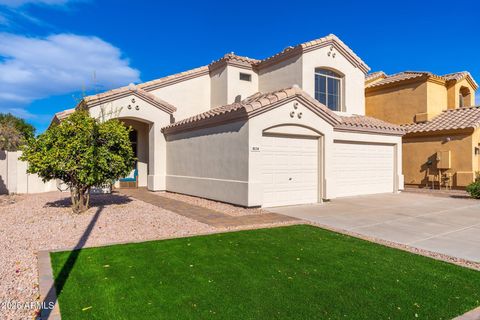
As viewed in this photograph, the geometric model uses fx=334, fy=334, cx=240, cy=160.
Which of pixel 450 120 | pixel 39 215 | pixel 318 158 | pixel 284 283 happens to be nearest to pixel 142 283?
pixel 284 283

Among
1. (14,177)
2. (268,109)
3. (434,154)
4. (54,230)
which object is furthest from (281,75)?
(14,177)

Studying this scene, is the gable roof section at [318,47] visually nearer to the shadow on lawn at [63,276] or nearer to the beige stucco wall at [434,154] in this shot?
the beige stucco wall at [434,154]

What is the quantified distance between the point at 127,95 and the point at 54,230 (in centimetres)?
923

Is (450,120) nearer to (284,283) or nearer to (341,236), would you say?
(341,236)

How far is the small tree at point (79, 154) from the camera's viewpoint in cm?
986

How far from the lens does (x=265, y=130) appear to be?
38.8ft

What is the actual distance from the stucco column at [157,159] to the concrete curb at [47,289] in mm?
10934

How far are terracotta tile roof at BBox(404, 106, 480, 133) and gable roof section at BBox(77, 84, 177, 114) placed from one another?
14820 millimetres

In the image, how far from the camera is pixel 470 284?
16.3ft

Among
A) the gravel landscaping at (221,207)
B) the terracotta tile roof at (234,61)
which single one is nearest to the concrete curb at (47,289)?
the gravel landscaping at (221,207)

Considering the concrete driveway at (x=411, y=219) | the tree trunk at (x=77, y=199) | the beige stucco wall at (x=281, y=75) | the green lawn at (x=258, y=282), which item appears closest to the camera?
the green lawn at (x=258, y=282)

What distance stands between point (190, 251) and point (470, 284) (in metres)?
4.65

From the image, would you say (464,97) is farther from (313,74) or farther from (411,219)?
(411,219)

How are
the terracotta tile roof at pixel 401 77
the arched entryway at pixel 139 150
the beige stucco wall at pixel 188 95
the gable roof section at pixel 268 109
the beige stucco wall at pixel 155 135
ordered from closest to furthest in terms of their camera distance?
1. the gable roof section at pixel 268 109
2. the beige stucco wall at pixel 155 135
3. the beige stucco wall at pixel 188 95
4. the arched entryway at pixel 139 150
5. the terracotta tile roof at pixel 401 77
